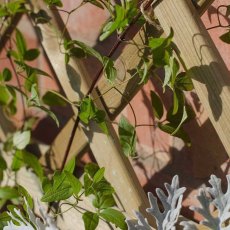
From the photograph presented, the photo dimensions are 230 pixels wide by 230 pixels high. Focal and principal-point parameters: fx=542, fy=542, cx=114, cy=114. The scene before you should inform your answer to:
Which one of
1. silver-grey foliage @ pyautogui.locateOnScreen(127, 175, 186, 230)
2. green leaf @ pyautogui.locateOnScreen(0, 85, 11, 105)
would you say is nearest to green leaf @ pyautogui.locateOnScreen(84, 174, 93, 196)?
silver-grey foliage @ pyautogui.locateOnScreen(127, 175, 186, 230)

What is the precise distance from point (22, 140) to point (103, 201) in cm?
30

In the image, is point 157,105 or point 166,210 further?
point 157,105

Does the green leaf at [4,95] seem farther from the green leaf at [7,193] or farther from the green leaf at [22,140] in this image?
the green leaf at [7,193]

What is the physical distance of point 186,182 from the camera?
897mm

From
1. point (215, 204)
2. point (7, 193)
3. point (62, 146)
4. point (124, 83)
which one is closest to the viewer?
point (215, 204)

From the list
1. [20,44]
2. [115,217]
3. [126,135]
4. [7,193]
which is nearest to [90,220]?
[115,217]

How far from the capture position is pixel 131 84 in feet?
2.60

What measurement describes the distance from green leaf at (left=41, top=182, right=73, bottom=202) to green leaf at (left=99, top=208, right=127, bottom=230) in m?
0.06

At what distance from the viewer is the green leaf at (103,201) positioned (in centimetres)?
77

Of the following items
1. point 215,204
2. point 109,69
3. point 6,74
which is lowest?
point 215,204

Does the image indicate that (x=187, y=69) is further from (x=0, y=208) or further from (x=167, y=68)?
(x=0, y=208)

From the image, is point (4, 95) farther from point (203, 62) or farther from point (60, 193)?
point (203, 62)

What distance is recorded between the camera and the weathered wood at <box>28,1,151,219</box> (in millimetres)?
822

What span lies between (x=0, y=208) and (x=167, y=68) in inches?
23.4
